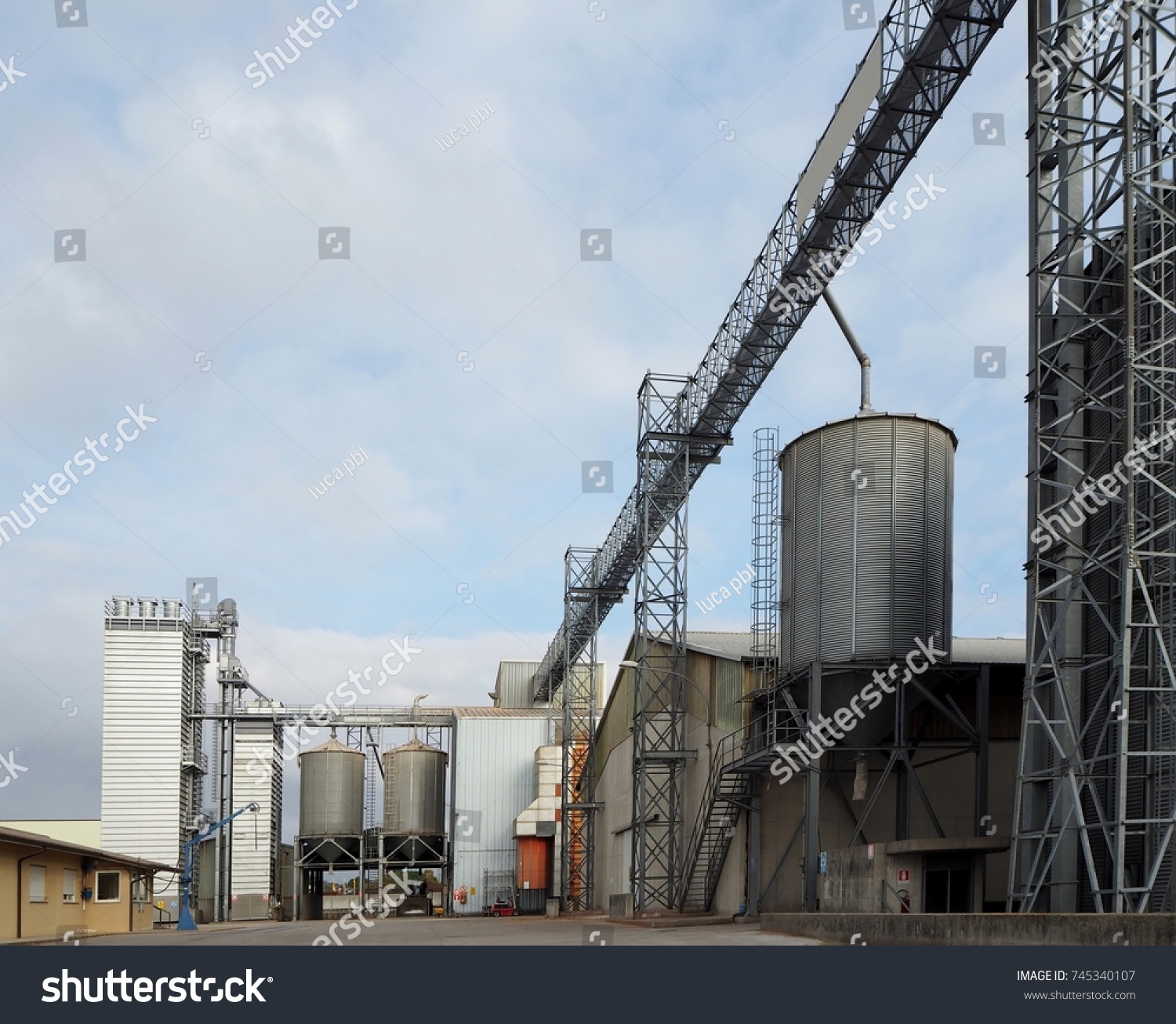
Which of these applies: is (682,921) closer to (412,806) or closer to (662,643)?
(662,643)

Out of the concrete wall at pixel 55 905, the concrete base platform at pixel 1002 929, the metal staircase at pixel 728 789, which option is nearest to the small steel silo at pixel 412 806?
the concrete wall at pixel 55 905

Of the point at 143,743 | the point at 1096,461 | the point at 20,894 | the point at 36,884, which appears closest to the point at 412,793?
the point at 143,743

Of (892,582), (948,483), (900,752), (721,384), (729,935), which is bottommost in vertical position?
(729,935)

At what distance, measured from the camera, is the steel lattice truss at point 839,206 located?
2261 cm

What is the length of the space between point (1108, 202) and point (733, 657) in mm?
17069

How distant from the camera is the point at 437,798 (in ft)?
202

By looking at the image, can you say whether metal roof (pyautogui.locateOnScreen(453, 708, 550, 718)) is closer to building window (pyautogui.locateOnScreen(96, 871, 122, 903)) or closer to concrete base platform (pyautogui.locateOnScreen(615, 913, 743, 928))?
building window (pyautogui.locateOnScreen(96, 871, 122, 903))

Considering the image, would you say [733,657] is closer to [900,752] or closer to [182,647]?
[900,752]

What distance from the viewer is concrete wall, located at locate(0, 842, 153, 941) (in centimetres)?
2680

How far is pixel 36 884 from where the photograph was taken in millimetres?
28719

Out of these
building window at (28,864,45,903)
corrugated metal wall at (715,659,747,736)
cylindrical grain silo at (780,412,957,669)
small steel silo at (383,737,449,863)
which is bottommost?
small steel silo at (383,737,449,863)

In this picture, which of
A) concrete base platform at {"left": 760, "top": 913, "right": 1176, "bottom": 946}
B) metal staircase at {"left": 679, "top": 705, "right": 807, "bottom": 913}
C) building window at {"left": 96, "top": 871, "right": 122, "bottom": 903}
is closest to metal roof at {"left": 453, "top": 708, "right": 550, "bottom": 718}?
building window at {"left": 96, "top": 871, "right": 122, "bottom": 903}

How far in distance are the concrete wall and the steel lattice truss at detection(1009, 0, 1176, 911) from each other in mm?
19763

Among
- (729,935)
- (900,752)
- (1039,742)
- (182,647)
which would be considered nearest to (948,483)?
(900,752)
